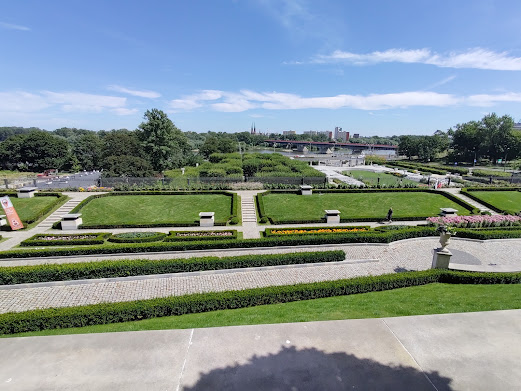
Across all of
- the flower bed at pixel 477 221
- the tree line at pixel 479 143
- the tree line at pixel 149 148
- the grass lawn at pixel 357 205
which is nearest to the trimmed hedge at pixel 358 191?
the grass lawn at pixel 357 205

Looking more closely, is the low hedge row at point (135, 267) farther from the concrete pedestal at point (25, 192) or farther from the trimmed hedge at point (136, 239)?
the concrete pedestal at point (25, 192)

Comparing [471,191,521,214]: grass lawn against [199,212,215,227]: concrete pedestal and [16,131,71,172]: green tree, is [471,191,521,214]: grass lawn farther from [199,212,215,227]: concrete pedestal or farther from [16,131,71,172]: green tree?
[16,131,71,172]: green tree

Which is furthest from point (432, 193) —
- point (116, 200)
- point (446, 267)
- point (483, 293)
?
point (116, 200)

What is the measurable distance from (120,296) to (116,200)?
16170 mm

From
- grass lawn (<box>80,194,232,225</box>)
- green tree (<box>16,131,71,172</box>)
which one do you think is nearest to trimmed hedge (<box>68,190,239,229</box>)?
grass lawn (<box>80,194,232,225</box>)

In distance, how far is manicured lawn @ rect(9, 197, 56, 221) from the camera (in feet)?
72.8

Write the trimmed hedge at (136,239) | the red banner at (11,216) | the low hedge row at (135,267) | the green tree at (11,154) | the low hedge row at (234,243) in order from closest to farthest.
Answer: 1. the low hedge row at (135,267)
2. the low hedge row at (234,243)
3. the trimmed hedge at (136,239)
4. the red banner at (11,216)
5. the green tree at (11,154)

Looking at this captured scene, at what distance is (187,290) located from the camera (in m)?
11.9

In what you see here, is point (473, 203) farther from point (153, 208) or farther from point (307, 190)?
point (153, 208)

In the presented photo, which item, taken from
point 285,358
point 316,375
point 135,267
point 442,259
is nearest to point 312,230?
point 442,259

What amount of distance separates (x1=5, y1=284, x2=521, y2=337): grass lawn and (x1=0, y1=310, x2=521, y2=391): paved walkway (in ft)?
3.16

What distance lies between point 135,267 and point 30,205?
18141 millimetres

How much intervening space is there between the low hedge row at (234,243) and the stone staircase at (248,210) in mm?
5780

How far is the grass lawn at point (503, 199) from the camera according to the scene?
83.1ft
